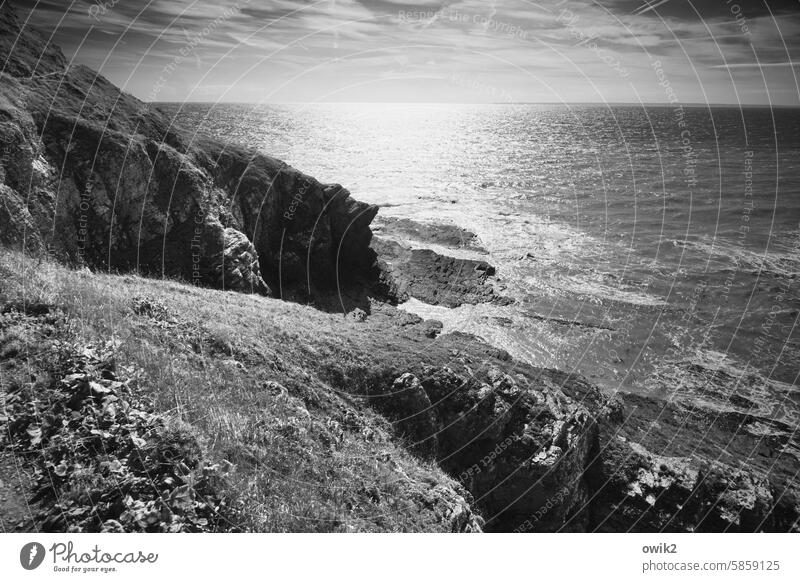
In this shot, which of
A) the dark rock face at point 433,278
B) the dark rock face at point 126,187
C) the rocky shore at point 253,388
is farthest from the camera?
the dark rock face at point 433,278

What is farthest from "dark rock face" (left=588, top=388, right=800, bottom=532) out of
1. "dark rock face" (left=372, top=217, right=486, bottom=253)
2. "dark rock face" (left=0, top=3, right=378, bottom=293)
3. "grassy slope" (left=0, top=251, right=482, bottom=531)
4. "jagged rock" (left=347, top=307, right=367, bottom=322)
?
"dark rock face" (left=372, top=217, right=486, bottom=253)

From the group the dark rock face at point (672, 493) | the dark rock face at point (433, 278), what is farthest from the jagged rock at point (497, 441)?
the dark rock face at point (433, 278)

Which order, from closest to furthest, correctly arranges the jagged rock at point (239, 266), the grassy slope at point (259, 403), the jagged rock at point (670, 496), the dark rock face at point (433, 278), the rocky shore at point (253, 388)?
the rocky shore at point (253, 388)
the grassy slope at point (259, 403)
the jagged rock at point (670, 496)
the jagged rock at point (239, 266)
the dark rock face at point (433, 278)

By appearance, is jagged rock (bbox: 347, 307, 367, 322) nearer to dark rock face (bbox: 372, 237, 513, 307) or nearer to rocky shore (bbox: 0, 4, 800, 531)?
rocky shore (bbox: 0, 4, 800, 531)

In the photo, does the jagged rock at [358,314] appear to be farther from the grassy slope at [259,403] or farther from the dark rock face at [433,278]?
the grassy slope at [259,403]

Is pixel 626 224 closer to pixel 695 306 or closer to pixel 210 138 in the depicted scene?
pixel 695 306

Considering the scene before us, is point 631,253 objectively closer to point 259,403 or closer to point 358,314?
point 358,314

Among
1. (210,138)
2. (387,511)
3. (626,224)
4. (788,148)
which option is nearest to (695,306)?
(626,224)
